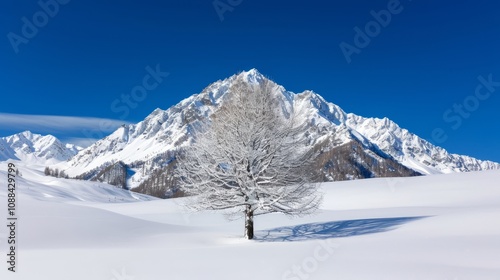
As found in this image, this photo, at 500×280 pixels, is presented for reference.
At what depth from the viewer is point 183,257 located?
1305cm

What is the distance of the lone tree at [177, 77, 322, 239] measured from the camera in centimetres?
1873

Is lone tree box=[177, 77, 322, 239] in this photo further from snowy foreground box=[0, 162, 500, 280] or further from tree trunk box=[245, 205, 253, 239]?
snowy foreground box=[0, 162, 500, 280]

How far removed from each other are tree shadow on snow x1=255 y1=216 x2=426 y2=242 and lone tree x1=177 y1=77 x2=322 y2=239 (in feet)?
5.64

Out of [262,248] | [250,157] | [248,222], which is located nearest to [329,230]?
[248,222]

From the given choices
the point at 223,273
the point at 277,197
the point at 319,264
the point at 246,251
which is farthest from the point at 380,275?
the point at 277,197

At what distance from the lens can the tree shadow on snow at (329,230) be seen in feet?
64.9

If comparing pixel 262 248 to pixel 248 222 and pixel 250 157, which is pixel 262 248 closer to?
pixel 248 222

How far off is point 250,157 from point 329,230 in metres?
7.17

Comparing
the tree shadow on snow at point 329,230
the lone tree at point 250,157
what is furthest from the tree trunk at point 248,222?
the tree shadow on snow at point 329,230

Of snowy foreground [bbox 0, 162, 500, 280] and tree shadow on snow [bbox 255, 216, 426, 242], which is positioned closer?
snowy foreground [bbox 0, 162, 500, 280]

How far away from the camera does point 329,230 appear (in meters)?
21.4

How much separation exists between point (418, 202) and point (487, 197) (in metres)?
5.75

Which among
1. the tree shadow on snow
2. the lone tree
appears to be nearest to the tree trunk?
the lone tree

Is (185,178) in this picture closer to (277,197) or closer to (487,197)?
(277,197)
